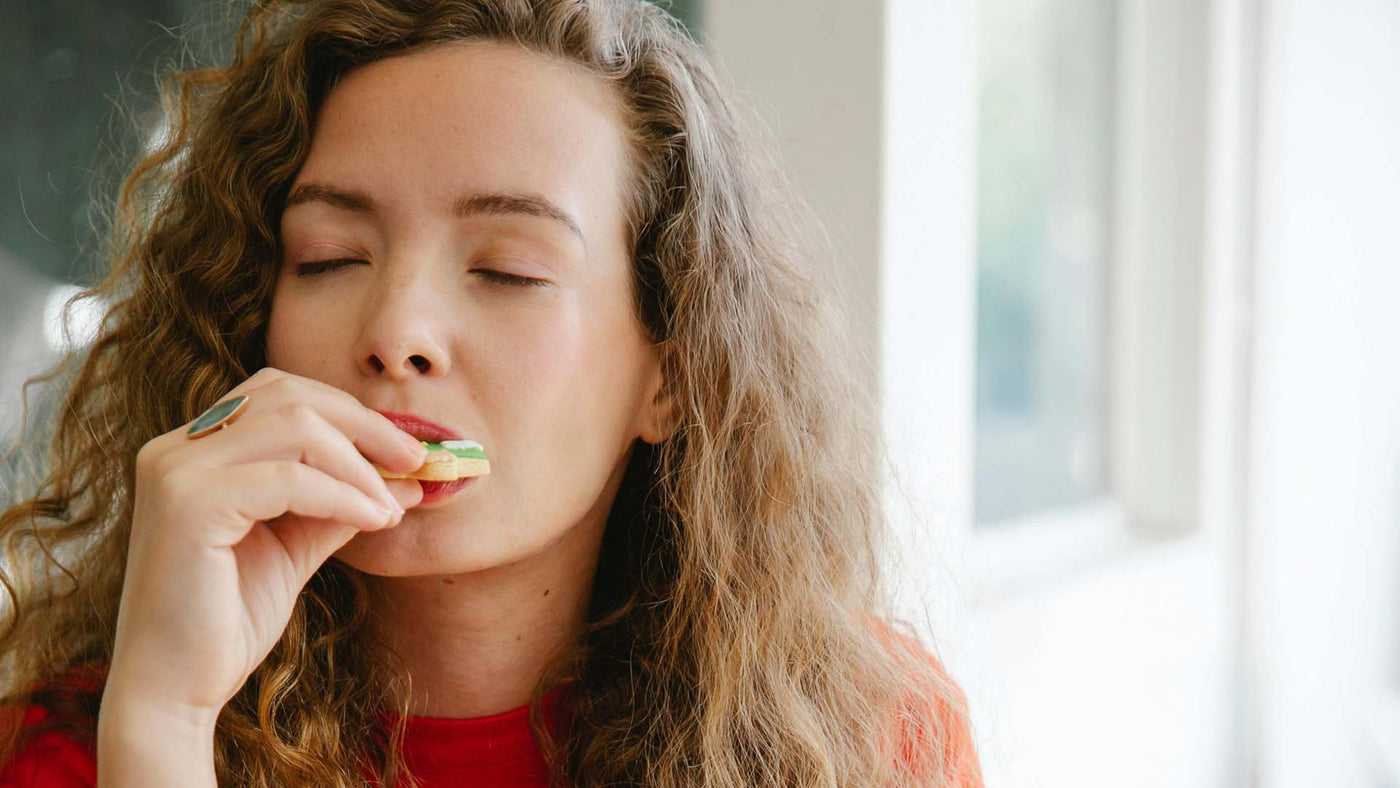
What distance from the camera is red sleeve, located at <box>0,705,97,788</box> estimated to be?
95 cm

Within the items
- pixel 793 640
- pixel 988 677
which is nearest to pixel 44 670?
pixel 793 640

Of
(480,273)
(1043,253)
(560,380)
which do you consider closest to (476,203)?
(480,273)

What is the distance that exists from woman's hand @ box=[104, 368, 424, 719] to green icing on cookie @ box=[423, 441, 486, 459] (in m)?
0.04

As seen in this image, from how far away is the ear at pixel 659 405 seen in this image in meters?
1.12

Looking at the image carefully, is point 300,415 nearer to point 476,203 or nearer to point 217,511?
point 217,511

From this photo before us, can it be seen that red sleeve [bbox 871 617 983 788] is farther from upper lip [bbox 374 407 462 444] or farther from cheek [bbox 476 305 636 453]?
upper lip [bbox 374 407 462 444]

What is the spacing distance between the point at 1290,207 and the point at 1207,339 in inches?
13.1

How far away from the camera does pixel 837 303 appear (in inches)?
53.1

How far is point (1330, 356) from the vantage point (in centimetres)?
249

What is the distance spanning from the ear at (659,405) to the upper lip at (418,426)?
25cm

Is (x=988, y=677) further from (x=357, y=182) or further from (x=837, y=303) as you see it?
(x=357, y=182)

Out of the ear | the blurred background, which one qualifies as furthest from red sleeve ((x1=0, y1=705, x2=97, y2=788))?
the blurred background

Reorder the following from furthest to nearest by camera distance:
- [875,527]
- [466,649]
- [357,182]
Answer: [875,527] < [466,649] < [357,182]

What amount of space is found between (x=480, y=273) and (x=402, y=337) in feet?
0.34
